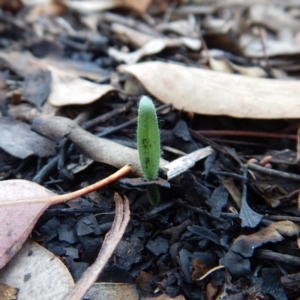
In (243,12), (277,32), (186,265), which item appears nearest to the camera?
(186,265)

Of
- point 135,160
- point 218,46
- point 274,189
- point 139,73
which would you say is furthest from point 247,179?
point 218,46

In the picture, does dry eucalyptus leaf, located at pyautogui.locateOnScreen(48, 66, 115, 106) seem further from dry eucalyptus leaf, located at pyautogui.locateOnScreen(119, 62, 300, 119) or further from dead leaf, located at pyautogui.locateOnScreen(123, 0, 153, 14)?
dead leaf, located at pyautogui.locateOnScreen(123, 0, 153, 14)

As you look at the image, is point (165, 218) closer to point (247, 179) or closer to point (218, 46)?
point (247, 179)

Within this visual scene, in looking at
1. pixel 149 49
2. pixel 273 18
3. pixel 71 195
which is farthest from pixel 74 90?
pixel 273 18

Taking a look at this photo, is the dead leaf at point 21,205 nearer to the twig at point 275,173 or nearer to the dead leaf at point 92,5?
the twig at point 275,173

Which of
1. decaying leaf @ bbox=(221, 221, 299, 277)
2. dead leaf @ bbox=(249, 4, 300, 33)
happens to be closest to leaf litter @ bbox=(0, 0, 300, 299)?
decaying leaf @ bbox=(221, 221, 299, 277)

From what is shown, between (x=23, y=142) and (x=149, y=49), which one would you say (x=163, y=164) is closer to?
(x=23, y=142)
